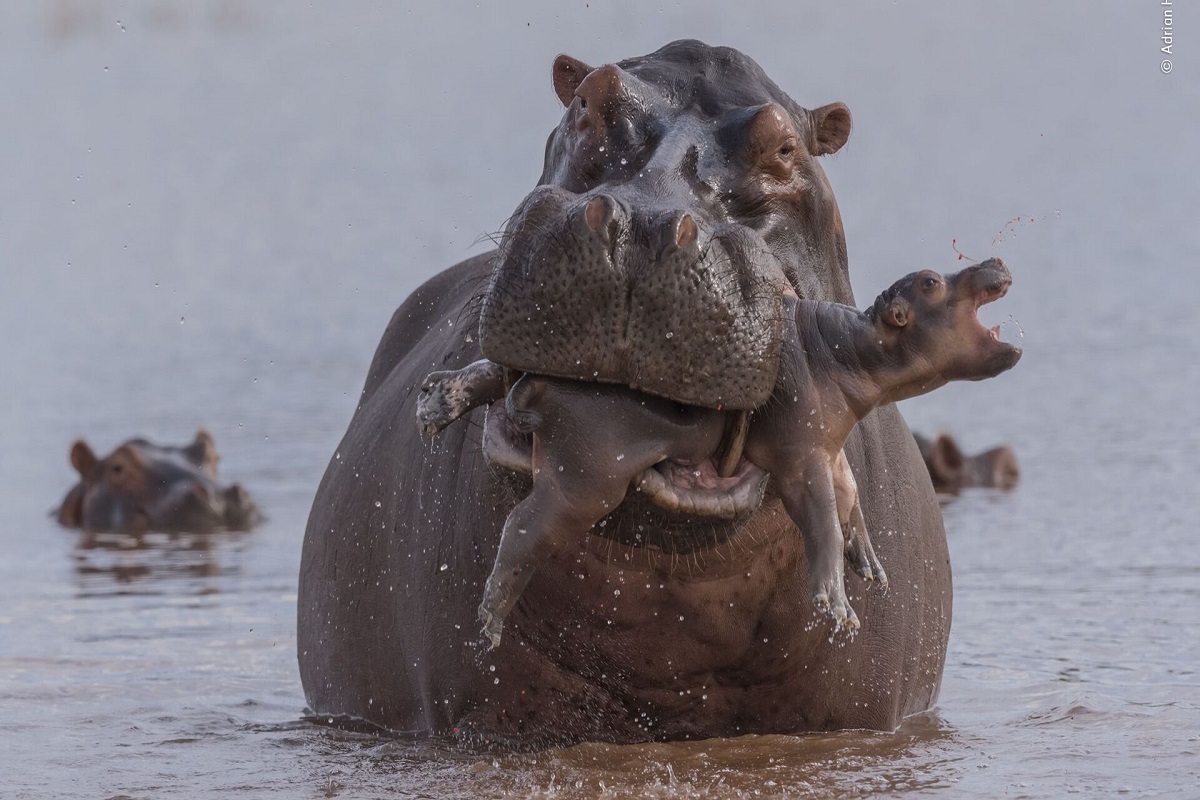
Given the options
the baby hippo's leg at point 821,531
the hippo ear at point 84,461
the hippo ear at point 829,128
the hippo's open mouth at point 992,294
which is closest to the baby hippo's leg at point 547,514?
the baby hippo's leg at point 821,531

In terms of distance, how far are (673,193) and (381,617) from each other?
186cm

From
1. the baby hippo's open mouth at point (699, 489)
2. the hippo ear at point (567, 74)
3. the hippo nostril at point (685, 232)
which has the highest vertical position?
the hippo ear at point (567, 74)

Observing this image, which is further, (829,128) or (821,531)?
(829,128)

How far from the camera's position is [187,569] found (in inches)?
345

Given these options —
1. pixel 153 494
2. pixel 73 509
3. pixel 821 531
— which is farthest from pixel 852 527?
pixel 73 509

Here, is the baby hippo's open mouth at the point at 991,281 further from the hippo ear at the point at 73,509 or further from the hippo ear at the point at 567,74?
the hippo ear at the point at 73,509

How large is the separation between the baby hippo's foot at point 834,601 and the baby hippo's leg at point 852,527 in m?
0.19

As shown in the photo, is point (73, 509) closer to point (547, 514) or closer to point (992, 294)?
point (547, 514)

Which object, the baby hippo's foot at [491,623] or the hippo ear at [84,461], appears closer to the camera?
the baby hippo's foot at [491,623]

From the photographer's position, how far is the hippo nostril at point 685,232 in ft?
11.1

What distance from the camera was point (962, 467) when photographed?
10.8 metres

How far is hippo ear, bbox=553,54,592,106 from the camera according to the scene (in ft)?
16.0

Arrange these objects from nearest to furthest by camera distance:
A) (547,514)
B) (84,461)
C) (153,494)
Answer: (547,514) < (153,494) < (84,461)

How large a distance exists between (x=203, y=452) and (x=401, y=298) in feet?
28.5
